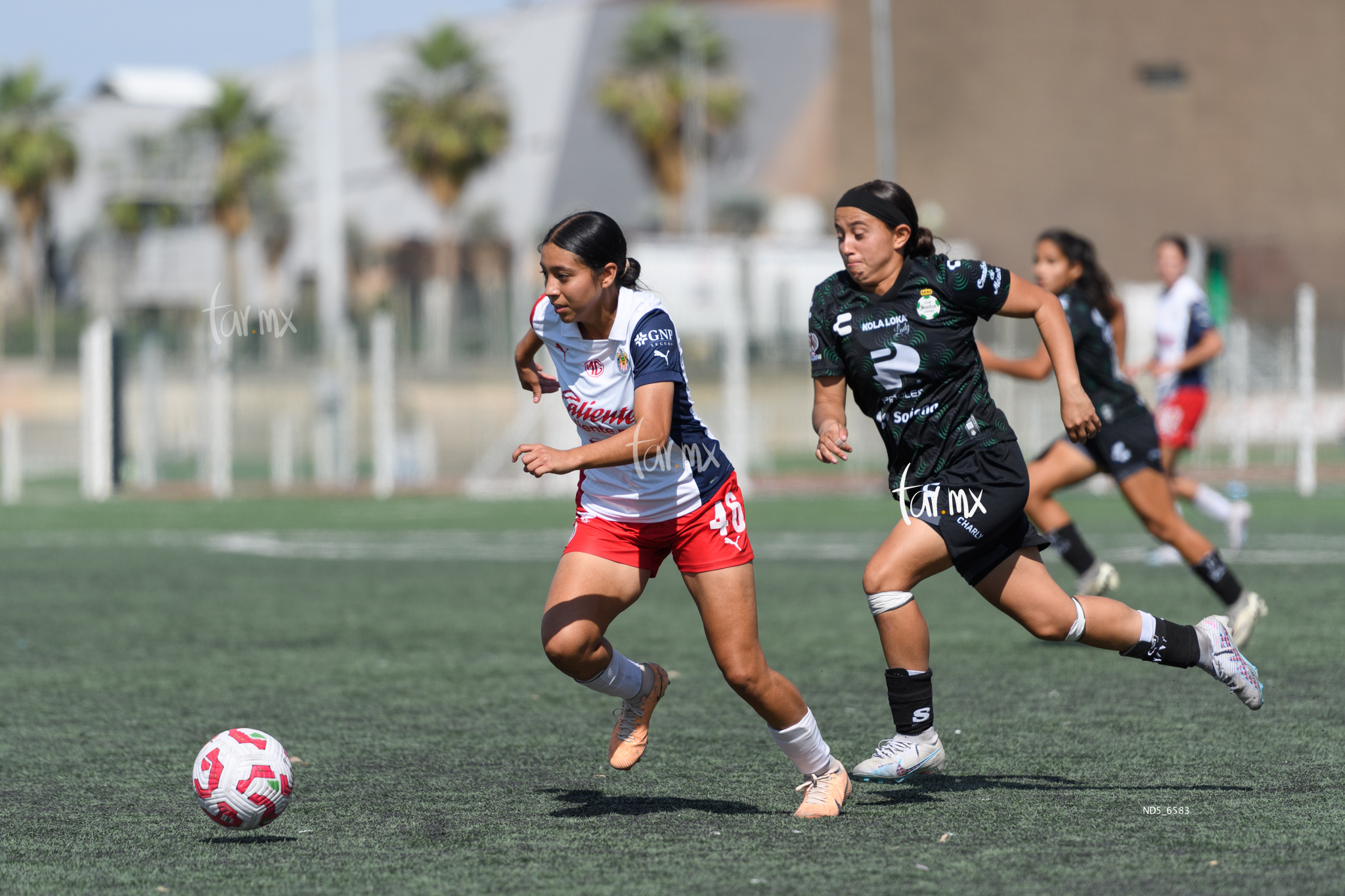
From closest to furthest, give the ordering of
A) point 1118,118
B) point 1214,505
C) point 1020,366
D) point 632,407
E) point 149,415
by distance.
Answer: point 632,407
point 1020,366
point 1214,505
point 149,415
point 1118,118

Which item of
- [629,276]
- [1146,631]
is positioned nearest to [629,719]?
[629,276]

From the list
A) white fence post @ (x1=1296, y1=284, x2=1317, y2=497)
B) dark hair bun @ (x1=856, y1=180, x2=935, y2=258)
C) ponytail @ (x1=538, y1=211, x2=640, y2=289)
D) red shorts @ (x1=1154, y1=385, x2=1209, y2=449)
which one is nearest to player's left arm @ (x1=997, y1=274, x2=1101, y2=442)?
dark hair bun @ (x1=856, y1=180, x2=935, y2=258)

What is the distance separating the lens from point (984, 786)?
5.61m

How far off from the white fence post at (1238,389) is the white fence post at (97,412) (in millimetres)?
17403

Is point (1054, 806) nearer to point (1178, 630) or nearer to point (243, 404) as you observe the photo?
point (1178, 630)

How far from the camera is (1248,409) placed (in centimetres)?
2914

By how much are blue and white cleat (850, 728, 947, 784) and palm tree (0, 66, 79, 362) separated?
62043 mm

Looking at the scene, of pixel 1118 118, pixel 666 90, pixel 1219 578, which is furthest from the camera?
pixel 666 90

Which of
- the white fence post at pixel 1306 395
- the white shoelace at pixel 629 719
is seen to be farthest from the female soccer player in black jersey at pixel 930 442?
the white fence post at pixel 1306 395

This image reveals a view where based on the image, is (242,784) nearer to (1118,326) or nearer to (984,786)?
(984,786)

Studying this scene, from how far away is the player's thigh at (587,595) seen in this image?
527 centimetres

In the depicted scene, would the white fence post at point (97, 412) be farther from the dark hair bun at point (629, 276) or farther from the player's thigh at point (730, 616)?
the player's thigh at point (730, 616)

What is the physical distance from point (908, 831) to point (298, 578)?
8.95m

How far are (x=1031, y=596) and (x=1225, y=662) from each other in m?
0.73
